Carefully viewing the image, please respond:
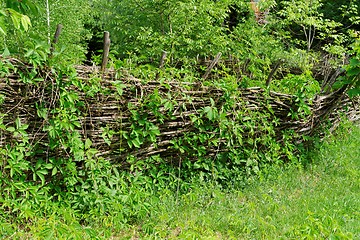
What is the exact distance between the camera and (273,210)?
379cm

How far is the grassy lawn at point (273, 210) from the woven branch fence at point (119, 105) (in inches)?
22.4

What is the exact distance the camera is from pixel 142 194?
3.54 meters

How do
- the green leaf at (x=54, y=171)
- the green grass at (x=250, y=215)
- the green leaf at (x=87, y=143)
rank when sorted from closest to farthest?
the green grass at (x=250, y=215), the green leaf at (x=54, y=171), the green leaf at (x=87, y=143)

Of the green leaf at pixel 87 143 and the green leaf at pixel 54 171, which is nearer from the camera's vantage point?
the green leaf at pixel 54 171

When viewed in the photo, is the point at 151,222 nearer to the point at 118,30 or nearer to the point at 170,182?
the point at 170,182

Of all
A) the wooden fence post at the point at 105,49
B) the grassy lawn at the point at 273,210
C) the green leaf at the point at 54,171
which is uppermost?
the wooden fence post at the point at 105,49

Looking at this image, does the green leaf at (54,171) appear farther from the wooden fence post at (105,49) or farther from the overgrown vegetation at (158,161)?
the wooden fence post at (105,49)

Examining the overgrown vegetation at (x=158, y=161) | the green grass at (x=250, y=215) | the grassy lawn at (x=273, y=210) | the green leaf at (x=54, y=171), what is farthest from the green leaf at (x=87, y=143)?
the grassy lawn at (x=273, y=210)

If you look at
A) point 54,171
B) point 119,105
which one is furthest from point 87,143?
point 119,105

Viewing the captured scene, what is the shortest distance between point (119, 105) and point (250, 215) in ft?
5.15

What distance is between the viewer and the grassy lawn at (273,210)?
3285mm

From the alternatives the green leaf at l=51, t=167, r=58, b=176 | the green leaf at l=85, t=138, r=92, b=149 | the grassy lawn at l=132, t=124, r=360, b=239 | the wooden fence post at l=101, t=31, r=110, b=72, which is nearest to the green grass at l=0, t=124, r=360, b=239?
the grassy lawn at l=132, t=124, r=360, b=239

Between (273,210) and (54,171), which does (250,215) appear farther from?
(54,171)

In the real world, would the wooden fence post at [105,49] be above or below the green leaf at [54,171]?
above
